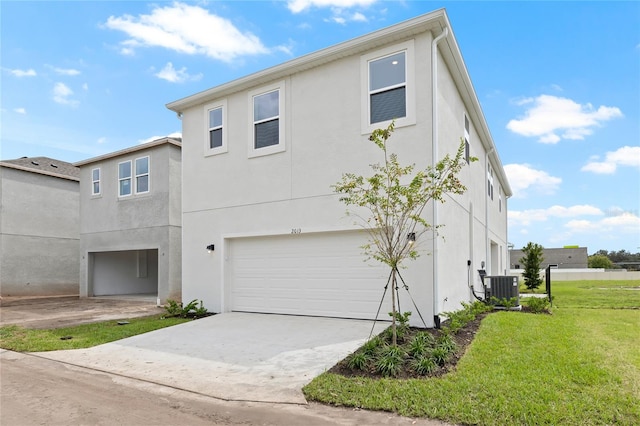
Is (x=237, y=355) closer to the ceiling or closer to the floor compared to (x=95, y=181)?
closer to the floor

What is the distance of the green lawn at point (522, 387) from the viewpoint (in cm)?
406

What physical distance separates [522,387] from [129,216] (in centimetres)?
1579

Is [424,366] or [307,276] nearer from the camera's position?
[424,366]

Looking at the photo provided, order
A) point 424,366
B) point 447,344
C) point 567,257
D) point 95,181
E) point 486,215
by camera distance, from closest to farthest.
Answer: point 424,366 < point 447,344 < point 486,215 < point 95,181 < point 567,257

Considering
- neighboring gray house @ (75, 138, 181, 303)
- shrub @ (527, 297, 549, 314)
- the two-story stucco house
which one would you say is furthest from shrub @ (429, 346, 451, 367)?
neighboring gray house @ (75, 138, 181, 303)

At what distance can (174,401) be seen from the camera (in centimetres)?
482

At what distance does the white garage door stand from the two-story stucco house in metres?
0.03

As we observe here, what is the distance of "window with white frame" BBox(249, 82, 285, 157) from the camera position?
10.7 meters

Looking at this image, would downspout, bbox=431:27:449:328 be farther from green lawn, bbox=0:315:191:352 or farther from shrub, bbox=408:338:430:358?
green lawn, bbox=0:315:191:352

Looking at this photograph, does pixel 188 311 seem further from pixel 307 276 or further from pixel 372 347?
pixel 372 347

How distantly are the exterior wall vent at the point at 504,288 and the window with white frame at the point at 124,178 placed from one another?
14.3 metres

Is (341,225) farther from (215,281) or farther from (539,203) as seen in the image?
(539,203)

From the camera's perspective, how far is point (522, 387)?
468 centimetres

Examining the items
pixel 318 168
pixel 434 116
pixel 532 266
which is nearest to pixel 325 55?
pixel 318 168
